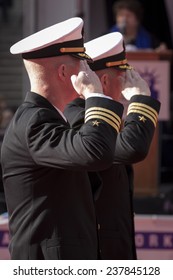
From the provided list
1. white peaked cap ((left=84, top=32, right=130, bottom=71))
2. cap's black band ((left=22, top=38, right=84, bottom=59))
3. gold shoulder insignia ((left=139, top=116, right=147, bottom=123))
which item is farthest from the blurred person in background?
cap's black band ((left=22, top=38, right=84, bottom=59))

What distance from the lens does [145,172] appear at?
8.02m

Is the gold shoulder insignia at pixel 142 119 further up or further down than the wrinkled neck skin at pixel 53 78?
further down

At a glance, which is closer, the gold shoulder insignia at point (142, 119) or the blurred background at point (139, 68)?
the gold shoulder insignia at point (142, 119)

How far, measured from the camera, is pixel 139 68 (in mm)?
7898

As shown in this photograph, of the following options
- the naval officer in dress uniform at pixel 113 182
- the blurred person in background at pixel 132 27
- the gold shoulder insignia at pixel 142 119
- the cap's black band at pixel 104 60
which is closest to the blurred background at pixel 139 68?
the blurred person in background at pixel 132 27

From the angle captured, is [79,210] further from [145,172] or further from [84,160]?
[145,172]

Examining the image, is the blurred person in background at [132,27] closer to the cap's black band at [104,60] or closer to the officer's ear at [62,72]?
the cap's black band at [104,60]

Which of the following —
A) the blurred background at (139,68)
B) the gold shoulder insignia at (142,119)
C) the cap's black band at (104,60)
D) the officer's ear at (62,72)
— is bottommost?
the blurred background at (139,68)

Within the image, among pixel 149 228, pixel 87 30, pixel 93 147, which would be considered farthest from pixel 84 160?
pixel 87 30

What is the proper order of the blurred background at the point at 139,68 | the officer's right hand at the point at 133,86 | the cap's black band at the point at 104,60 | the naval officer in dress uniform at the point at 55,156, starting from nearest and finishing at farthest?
the naval officer in dress uniform at the point at 55,156
the officer's right hand at the point at 133,86
the cap's black band at the point at 104,60
the blurred background at the point at 139,68

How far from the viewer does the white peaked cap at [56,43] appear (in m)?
3.38

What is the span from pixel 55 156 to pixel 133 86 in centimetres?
67

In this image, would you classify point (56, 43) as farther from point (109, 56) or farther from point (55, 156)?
point (109, 56)

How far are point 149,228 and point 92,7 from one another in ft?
16.3
